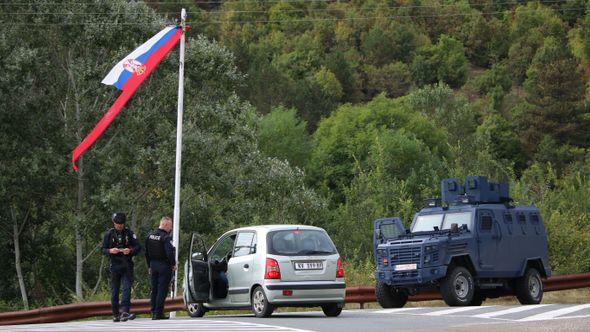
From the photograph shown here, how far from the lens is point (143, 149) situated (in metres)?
43.6

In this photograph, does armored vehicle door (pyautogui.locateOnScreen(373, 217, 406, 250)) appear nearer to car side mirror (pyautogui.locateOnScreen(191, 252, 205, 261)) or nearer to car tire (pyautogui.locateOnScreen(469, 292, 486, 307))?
car tire (pyautogui.locateOnScreen(469, 292, 486, 307))

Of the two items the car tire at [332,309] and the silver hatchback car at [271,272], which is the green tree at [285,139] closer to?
the silver hatchback car at [271,272]

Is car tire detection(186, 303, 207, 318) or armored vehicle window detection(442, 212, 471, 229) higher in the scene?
armored vehicle window detection(442, 212, 471, 229)

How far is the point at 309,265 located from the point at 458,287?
520 cm

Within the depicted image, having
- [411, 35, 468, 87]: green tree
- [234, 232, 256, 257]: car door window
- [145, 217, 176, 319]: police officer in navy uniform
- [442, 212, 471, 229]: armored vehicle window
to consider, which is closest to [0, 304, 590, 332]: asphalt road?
[145, 217, 176, 319]: police officer in navy uniform

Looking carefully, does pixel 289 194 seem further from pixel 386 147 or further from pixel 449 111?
pixel 449 111

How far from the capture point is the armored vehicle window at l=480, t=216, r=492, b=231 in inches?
1004

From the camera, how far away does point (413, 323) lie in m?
18.2

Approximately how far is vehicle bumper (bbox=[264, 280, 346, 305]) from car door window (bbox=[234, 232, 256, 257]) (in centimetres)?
98

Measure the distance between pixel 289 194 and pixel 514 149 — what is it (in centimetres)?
7207

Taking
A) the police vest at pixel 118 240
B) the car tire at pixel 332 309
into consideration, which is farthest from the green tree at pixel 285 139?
the police vest at pixel 118 240

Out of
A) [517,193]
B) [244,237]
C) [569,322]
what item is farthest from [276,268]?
[517,193]

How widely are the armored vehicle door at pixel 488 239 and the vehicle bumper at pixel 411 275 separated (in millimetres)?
1211

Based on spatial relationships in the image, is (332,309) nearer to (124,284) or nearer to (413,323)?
(413,323)
